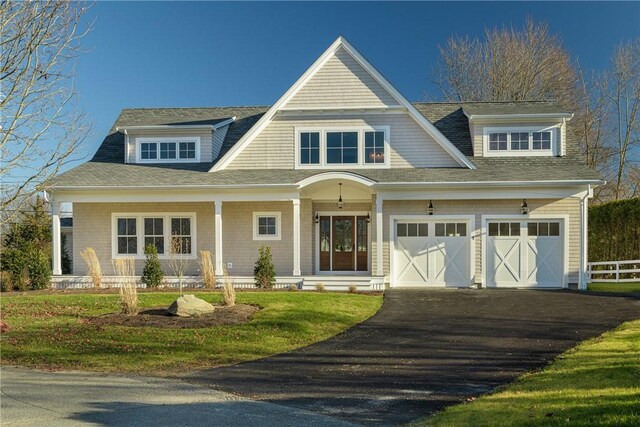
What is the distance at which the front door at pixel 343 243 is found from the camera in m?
20.0

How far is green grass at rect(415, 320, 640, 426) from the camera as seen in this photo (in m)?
5.41

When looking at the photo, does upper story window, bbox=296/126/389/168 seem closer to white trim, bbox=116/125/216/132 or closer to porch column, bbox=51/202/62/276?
white trim, bbox=116/125/216/132

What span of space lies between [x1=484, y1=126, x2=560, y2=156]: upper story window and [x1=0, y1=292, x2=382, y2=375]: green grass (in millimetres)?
8859

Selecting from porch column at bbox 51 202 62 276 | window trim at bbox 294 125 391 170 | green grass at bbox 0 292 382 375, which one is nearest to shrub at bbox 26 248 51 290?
porch column at bbox 51 202 62 276

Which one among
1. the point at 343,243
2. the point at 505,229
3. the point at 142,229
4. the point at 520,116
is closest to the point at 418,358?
the point at 505,229

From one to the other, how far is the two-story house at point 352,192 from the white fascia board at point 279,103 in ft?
0.16

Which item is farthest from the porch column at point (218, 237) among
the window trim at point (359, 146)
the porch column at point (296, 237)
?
the window trim at point (359, 146)

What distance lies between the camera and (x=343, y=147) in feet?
64.4

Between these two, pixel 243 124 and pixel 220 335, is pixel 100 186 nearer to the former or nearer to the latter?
pixel 243 124

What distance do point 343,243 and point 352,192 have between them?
6.22 ft

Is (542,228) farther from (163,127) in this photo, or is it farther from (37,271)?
(37,271)

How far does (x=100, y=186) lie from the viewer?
18.9 meters

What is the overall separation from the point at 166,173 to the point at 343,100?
22.4ft

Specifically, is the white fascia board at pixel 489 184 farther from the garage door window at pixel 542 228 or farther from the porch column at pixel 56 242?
the porch column at pixel 56 242
